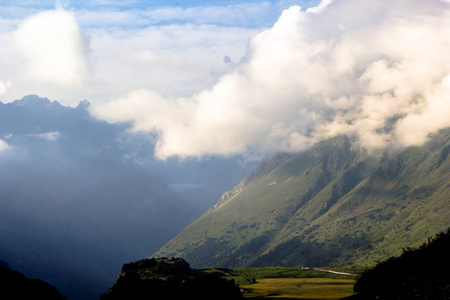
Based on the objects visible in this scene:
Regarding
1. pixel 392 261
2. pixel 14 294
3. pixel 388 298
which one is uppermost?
pixel 14 294

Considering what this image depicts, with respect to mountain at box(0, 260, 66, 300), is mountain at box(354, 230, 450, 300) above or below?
below

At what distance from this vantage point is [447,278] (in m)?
133

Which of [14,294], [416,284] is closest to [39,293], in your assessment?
[14,294]

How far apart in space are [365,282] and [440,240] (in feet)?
124

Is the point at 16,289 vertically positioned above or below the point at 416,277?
above

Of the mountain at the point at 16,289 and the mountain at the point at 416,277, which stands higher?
the mountain at the point at 16,289

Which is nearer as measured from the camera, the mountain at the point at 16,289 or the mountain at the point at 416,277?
the mountain at the point at 416,277

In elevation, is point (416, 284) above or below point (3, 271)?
below

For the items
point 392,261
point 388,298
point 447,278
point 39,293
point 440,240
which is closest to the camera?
point 447,278

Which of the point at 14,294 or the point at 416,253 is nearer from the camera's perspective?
the point at 416,253

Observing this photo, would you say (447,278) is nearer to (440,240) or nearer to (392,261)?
(440,240)

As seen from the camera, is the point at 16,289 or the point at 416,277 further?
the point at 16,289

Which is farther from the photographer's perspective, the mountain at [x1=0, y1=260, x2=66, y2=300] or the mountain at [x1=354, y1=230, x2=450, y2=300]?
the mountain at [x1=0, y1=260, x2=66, y2=300]

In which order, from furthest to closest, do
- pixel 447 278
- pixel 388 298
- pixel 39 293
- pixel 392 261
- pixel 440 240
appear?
1. pixel 39 293
2. pixel 392 261
3. pixel 440 240
4. pixel 388 298
5. pixel 447 278
